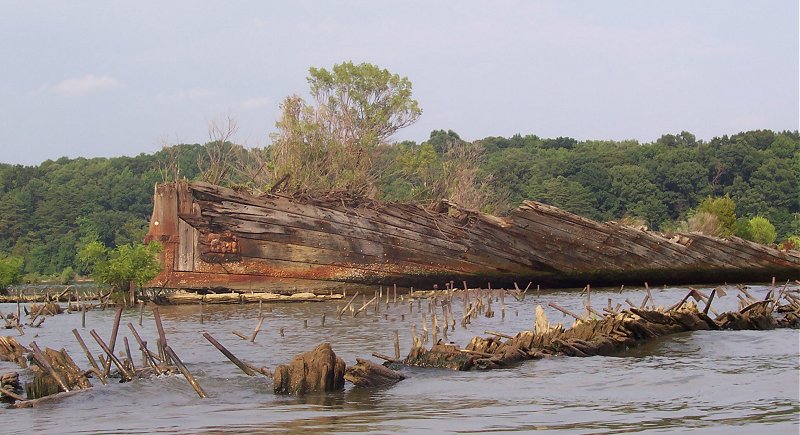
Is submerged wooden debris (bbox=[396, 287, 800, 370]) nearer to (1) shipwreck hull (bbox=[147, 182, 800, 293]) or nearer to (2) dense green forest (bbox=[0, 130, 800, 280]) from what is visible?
(1) shipwreck hull (bbox=[147, 182, 800, 293])

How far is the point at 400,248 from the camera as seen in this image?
34.3 meters

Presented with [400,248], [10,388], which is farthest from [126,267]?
[10,388]

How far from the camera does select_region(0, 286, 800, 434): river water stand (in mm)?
10156

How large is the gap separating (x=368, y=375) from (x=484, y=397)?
172 cm

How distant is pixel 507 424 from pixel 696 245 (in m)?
27.4

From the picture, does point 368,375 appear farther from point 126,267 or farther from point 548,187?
point 548,187

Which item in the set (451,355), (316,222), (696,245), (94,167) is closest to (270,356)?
(451,355)

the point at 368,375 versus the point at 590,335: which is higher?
the point at 590,335

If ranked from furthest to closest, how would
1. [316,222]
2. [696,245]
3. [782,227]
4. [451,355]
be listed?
1. [782,227]
2. [696,245]
3. [316,222]
4. [451,355]

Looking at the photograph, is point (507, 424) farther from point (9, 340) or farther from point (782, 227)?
point (782, 227)

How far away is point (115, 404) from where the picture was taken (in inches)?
475

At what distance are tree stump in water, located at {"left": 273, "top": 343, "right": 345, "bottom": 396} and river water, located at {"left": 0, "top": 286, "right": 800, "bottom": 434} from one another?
0.76 feet

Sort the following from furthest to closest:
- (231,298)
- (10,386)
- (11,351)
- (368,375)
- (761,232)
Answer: (761,232)
(231,298)
(11,351)
(368,375)
(10,386)

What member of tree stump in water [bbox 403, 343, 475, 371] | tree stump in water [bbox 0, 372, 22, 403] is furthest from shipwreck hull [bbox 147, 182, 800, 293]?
tree stump in water [bbox 0, 372, 22, 403]
